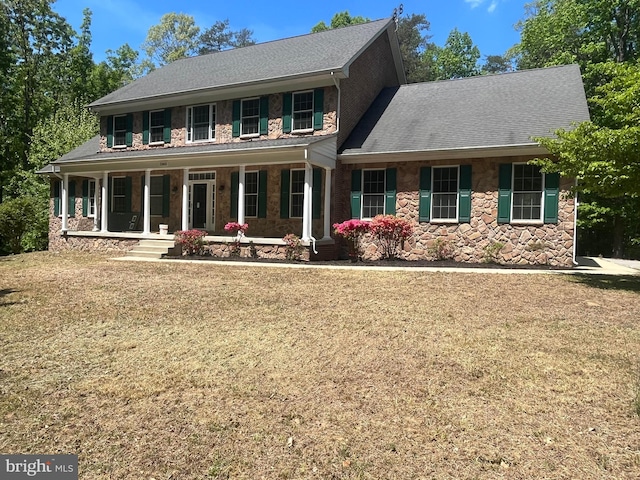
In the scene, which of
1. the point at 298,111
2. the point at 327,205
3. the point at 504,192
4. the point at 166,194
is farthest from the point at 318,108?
the point at 166,194

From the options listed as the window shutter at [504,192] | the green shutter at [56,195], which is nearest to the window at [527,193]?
the window shutter at [504,192]

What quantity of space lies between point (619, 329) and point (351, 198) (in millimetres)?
9351

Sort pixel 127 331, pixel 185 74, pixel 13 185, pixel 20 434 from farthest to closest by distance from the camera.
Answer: pixel 13 185 < pixel 185 74 < pixel 127 331 < pixel 20 434

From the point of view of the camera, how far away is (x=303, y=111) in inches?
581

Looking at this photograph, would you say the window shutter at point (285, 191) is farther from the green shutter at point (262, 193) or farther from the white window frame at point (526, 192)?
the white window frame at point (526, 192)

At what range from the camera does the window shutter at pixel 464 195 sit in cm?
1253

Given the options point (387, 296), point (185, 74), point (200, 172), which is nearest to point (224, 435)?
→ point (387, 296)

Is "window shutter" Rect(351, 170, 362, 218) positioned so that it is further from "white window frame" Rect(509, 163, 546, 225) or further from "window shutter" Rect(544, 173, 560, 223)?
"window shutter" Rect(544, 173, 560, 223)

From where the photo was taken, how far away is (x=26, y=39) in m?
29.0

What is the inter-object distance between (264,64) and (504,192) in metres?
10.2

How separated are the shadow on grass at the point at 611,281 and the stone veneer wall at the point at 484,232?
1.83 m

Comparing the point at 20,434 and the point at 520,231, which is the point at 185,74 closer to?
the point at 520,231

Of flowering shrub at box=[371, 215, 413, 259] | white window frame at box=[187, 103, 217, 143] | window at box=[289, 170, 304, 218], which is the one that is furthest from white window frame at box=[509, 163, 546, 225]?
white window frame at box=[187, 103, 217, 143]

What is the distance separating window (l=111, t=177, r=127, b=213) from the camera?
18.8 metres
